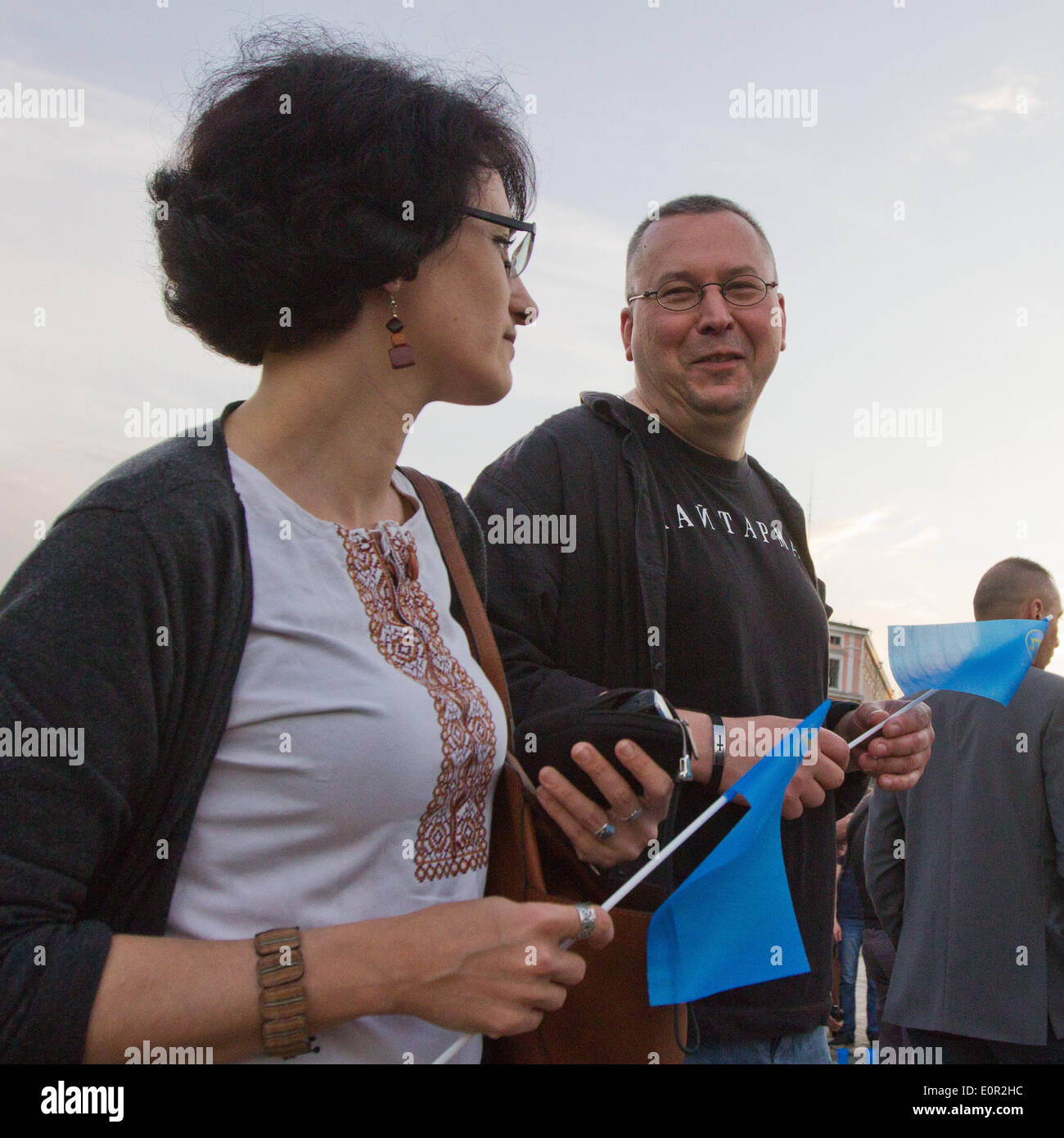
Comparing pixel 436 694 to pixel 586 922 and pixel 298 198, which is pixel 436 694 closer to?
pixel 586 922

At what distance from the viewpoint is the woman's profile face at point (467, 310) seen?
6.00 feet

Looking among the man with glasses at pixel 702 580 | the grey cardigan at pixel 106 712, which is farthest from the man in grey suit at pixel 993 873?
the grey cardigan at pixel 106 712

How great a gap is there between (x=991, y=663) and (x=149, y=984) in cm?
198

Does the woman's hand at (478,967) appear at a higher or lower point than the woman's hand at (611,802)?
lower

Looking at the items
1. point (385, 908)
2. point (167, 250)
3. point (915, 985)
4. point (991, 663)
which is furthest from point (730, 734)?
point (915, 985)

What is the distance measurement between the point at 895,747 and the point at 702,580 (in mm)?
560

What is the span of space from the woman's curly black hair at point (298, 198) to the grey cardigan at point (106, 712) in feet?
1.19

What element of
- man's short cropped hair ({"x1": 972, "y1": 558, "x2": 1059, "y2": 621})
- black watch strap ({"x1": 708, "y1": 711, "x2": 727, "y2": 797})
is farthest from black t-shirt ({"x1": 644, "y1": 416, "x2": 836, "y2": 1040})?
man's short cropped hair ({"x1": 972, "y1": 558, "x2": 1059, "y2": 621})

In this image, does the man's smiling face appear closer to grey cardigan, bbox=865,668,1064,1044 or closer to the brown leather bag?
the brown leather bag

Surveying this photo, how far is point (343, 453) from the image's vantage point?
178cm

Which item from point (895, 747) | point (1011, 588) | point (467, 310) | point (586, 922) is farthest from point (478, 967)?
point (1011, 588)

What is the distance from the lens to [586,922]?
149cm

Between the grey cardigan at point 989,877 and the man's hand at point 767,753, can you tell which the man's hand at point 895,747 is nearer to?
the man's hand at point 767,753
